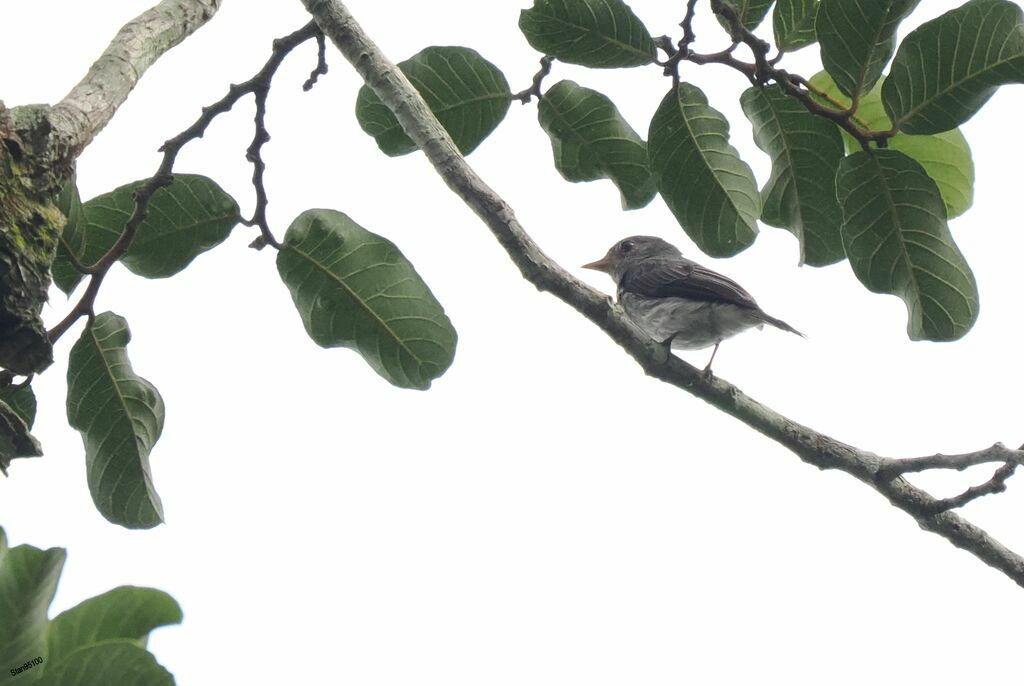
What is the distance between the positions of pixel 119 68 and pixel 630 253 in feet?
14.7

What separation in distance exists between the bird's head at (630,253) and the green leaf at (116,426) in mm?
4170

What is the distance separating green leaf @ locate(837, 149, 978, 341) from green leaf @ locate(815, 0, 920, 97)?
217 mm

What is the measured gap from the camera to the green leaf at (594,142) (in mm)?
3211

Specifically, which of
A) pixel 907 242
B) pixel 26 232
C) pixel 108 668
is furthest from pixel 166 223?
pixel 907 242

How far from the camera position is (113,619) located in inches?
65.9

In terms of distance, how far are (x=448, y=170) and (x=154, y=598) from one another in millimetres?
1327

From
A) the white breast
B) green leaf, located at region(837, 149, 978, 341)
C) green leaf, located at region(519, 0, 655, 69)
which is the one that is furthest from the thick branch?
the white breast

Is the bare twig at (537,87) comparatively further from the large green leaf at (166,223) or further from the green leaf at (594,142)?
the large green leaf at (166,223)

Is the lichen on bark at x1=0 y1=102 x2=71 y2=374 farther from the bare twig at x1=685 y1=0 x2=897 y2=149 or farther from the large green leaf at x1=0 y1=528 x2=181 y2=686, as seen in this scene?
the bare twig at x1=685 y1=0 x2=897 y2=149

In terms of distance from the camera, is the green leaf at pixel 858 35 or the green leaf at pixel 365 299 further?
the green leaf at pixel 365 299

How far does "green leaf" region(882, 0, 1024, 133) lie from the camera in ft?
8.11

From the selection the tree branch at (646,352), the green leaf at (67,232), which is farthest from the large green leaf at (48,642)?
the tree branch at (646,352)

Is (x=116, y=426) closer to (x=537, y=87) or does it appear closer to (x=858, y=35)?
(x=537, y=87)

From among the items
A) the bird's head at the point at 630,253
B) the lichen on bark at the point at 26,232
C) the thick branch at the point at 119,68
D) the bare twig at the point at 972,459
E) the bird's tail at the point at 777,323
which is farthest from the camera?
the bird's head at the point at 630,253
